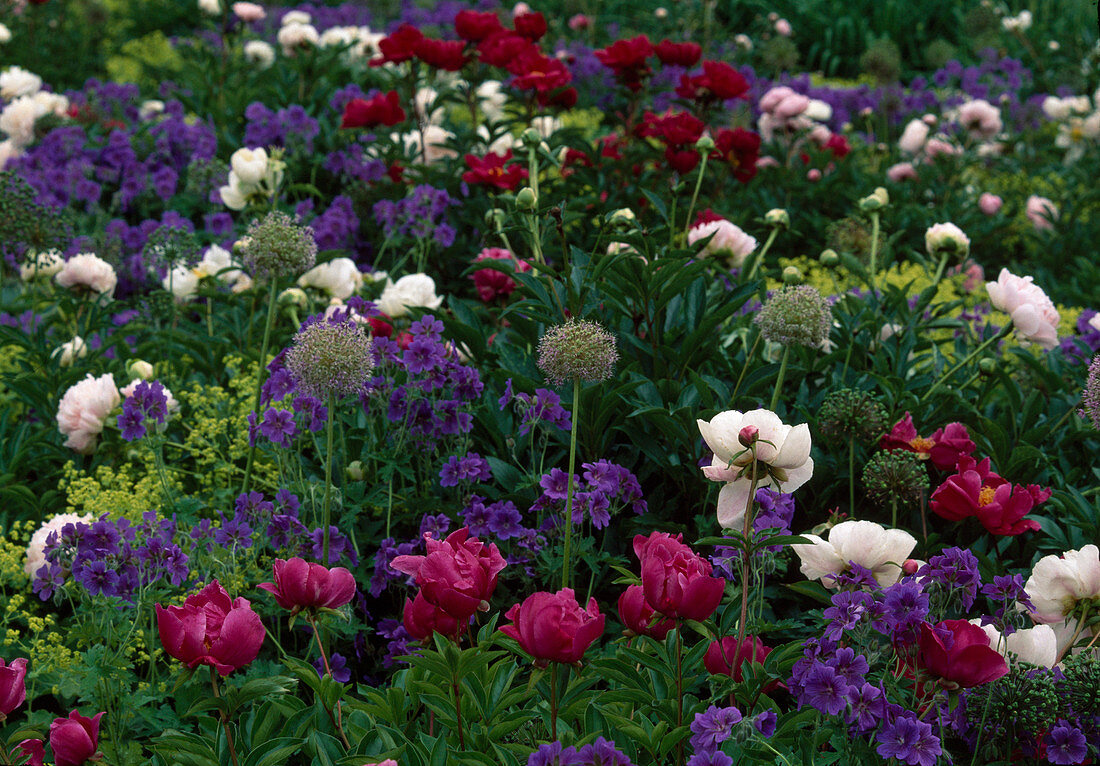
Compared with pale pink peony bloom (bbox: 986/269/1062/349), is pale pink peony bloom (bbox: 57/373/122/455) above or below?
below

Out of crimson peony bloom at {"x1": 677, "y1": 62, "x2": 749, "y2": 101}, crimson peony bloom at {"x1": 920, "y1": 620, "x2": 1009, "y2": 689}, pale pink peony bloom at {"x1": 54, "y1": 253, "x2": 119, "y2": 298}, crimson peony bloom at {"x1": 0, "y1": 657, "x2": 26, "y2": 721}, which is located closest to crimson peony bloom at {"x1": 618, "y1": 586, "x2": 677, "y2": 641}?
crimson peony bloom at {"x1": 920, "y1": 620, "x2": 1009, "y2": 689}

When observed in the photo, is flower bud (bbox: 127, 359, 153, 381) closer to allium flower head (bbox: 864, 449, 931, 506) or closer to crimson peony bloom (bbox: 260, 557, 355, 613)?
crimson peony bloom (bbox: 260, 557, 355, 613)

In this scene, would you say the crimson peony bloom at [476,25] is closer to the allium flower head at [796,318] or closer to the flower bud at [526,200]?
the flower bud at [526,200]

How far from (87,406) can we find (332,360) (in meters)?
1.07

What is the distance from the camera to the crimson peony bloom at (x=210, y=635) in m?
1.27

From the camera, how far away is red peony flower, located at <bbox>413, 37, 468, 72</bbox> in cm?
379

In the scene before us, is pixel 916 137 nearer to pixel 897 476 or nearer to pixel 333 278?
pixel 333 278

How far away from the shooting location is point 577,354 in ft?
5.34

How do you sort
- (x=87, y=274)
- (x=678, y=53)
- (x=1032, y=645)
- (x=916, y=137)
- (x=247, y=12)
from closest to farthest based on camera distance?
(x=1032, y=645) → (x=87, y=274) → (x=678, y=53) → (x=916, y=137) → (x=247, y=12)

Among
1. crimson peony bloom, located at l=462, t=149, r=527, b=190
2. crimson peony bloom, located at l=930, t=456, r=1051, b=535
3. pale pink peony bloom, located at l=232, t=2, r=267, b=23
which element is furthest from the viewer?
pale pink peony bloom, located at l=232, t=2, r=267, b=23

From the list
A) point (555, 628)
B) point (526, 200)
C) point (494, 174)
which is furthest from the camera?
point (494, 174)

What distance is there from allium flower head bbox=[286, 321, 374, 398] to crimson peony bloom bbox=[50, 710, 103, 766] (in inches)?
25.8

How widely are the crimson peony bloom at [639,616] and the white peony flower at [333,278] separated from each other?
5.73 feet

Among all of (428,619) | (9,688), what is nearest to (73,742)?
(9,688)
